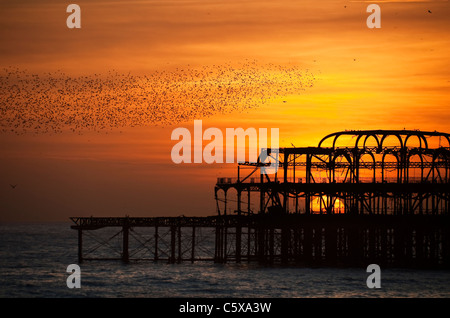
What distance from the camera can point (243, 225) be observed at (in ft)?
255

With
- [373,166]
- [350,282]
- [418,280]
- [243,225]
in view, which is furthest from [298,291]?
[373,166]

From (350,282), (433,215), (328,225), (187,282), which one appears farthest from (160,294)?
(433,215)

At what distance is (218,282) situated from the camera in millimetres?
66188

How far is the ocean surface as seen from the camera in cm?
6091

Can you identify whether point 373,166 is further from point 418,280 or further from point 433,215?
point 418,280

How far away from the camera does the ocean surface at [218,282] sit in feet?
200
